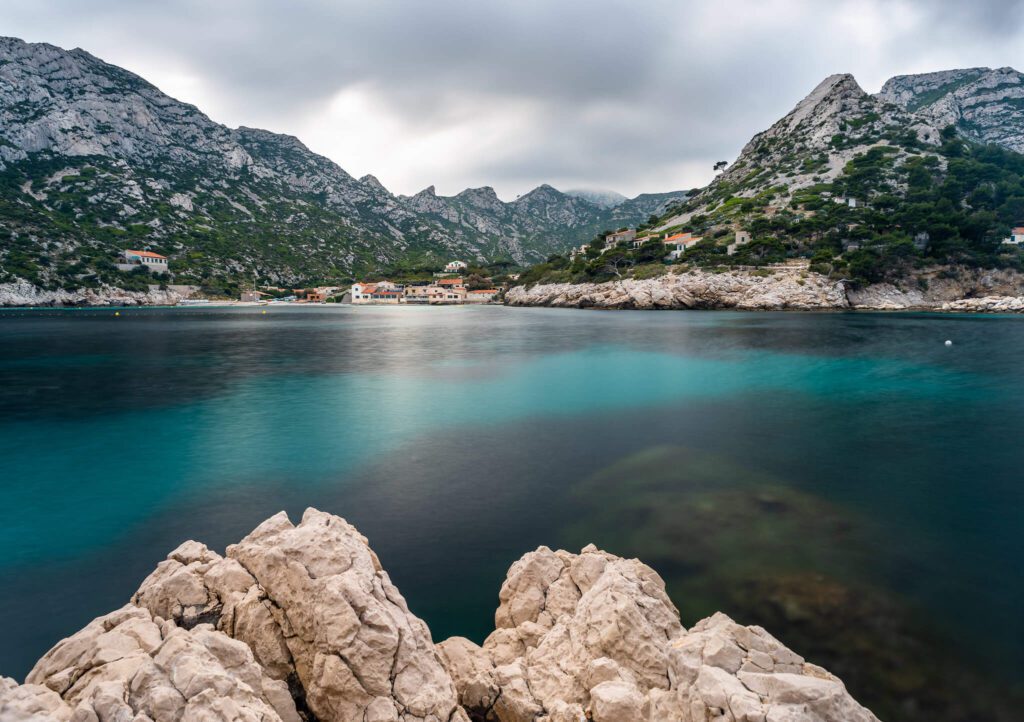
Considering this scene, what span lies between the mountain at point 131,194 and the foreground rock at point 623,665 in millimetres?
117477

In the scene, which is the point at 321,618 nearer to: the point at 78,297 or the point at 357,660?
the point at 357,660

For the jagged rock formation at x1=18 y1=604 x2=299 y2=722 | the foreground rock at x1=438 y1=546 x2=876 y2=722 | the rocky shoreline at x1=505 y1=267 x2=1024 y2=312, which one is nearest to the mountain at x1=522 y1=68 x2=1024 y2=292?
the rocky shoreline at x1=505 y1=267 x2=1024 y2=312

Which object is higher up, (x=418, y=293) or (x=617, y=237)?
(x=617, y=237)

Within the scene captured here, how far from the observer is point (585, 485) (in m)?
11.0

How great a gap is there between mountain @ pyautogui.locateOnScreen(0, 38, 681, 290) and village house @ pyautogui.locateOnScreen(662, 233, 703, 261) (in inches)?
3824

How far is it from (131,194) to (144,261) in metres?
29.0

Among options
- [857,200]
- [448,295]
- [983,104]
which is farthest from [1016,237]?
[983,104]

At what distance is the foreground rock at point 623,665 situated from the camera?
364 cm

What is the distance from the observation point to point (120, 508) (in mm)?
10117

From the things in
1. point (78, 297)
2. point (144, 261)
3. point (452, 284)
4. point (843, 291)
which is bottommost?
point (843, 291)

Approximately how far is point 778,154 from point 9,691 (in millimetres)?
147685

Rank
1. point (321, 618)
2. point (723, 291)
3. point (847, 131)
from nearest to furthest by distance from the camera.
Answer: point (321, 618) → point (723, 291) → point (847, 131)

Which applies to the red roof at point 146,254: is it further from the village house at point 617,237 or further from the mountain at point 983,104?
the mountain at point 983,104

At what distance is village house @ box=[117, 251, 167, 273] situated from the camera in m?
99.3
